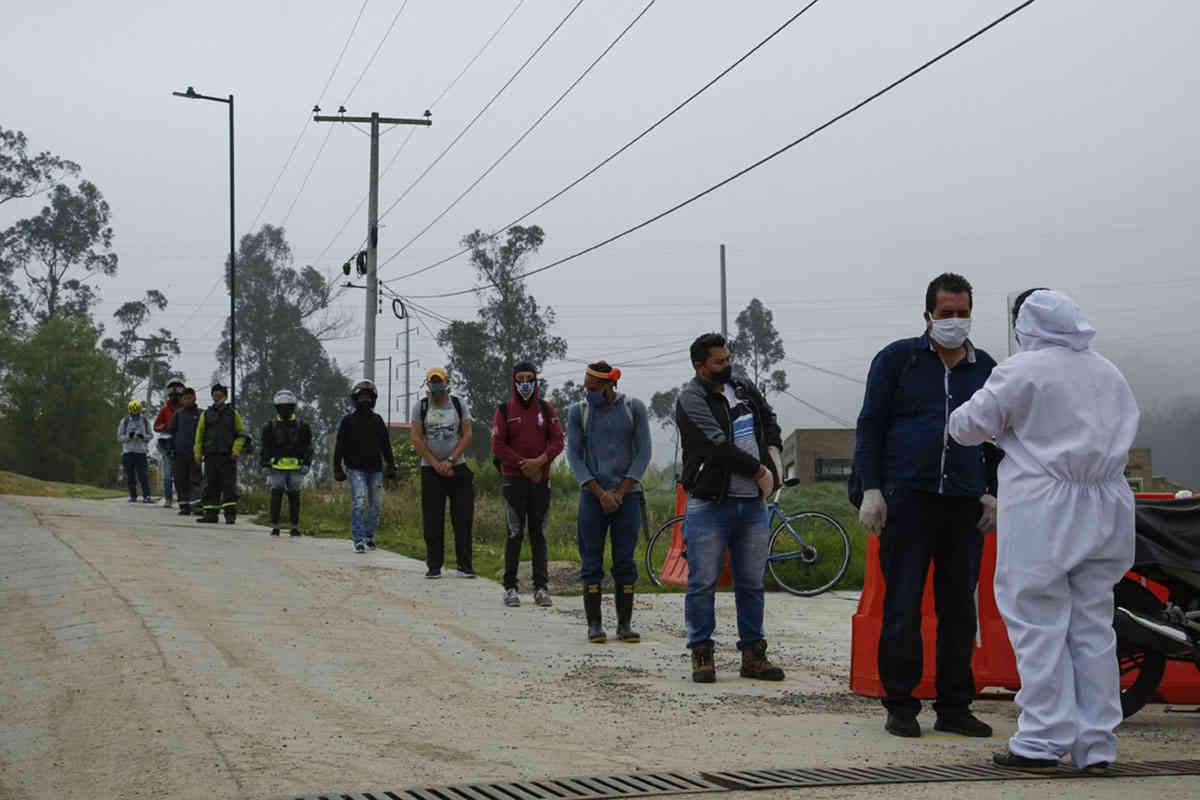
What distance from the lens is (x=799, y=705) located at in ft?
22.7

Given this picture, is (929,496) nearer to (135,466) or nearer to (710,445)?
(710,445)

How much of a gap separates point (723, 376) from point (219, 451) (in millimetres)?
13009

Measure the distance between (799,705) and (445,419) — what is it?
6969 millimetres

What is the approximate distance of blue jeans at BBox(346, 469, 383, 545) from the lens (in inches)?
627

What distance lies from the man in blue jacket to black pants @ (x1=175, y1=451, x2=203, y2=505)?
12.7m

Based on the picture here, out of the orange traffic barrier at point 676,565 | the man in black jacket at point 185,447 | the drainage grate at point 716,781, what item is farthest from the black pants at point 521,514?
the man in black jacket at point 185,447

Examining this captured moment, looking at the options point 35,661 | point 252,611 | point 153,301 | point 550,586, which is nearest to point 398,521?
point 550,586

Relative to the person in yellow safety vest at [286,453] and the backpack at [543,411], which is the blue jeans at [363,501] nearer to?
the person in yellow safety vest at [286,453]

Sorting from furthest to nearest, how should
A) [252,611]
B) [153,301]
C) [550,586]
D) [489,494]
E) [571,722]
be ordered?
[153,301]
[489,494]
[550,586]
[252,611]
[571,722]

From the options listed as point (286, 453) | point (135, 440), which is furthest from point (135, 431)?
point (286, 453)

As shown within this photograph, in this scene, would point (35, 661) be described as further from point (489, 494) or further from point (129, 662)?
point (489, 494)

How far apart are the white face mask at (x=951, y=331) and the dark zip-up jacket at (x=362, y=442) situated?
33.3ft

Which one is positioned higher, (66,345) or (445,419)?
(66,345)

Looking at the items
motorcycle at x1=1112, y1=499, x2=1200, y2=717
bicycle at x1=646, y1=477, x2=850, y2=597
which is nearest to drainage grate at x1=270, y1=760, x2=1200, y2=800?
motorcycle at x1=1112, y1=499, x2=1200, y2=717
